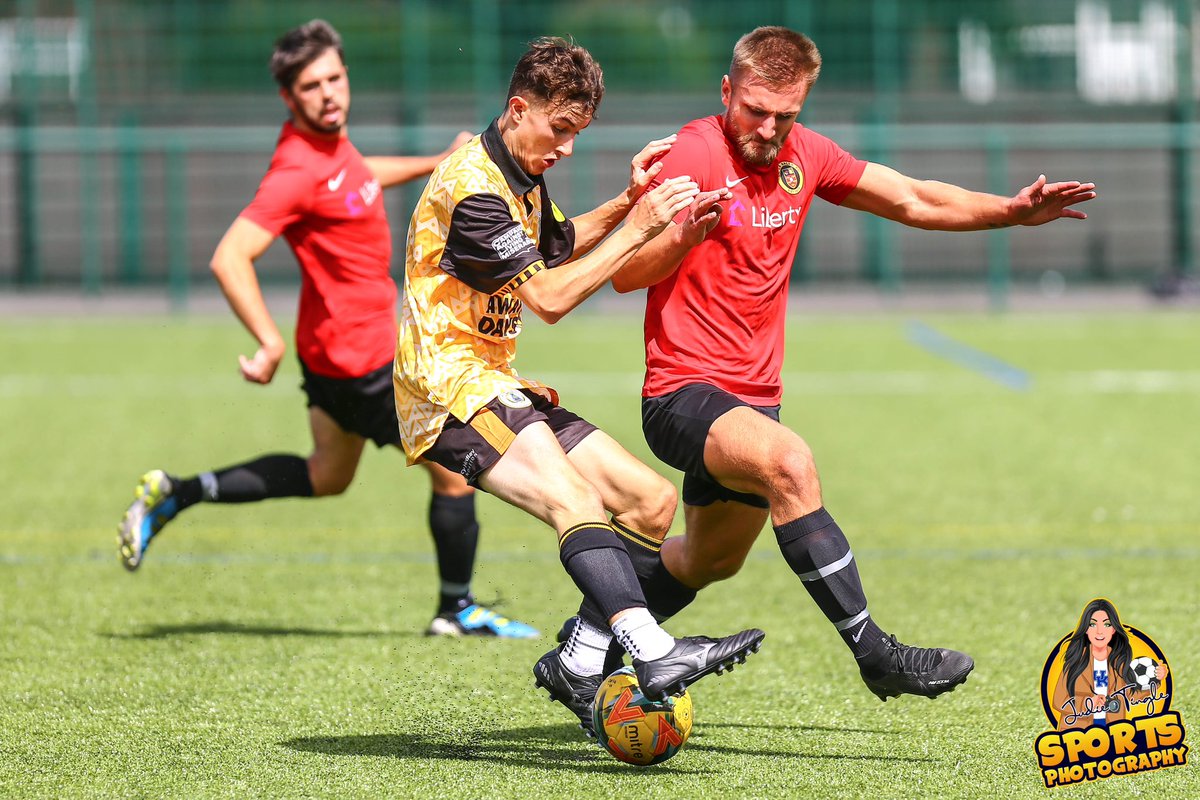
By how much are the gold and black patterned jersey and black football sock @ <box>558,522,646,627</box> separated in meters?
0.48

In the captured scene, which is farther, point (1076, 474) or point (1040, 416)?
point (1040, 416)

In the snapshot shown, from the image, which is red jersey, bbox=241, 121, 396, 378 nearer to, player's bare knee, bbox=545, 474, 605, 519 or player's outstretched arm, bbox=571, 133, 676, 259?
player's outstretched arm, bbox=571, 133, 676, 259

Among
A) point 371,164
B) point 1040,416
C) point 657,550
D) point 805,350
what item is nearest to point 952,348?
point 805,350

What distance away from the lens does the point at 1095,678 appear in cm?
444

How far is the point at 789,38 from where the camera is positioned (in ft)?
16.5

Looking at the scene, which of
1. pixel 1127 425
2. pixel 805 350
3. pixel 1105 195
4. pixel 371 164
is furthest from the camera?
pixel 1105 195

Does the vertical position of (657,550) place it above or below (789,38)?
below

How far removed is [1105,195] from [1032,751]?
78.1 feet

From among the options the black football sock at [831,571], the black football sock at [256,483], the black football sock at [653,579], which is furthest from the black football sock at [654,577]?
the black football sock at [256,483]

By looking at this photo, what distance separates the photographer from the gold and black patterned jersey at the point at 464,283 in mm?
4746

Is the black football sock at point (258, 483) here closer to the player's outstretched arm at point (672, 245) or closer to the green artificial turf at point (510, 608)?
the green artificial turf at point (510, 608)

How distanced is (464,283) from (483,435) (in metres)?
0.44

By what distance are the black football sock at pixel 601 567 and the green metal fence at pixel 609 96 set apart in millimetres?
21952

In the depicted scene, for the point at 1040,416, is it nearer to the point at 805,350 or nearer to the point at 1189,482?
the point at 1189,482
